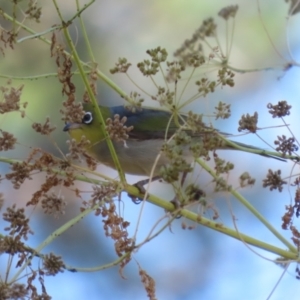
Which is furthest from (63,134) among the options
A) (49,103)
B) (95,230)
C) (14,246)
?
(14,246)

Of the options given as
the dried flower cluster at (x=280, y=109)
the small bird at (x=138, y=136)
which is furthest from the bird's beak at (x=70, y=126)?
the dried flower cluster at (x=280, y=109)

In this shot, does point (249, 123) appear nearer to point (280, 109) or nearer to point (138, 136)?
point (280, 109)

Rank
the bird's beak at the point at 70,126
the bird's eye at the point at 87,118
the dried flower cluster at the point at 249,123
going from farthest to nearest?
the bird's beak at the point at 70,126 < the bird's eye at the point at 87,118 < the dried flower cluster at the point at 249,123

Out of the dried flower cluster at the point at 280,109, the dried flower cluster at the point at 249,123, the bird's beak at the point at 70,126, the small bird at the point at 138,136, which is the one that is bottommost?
the dried flower cluster at the point at 249,123

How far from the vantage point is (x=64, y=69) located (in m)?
1.62

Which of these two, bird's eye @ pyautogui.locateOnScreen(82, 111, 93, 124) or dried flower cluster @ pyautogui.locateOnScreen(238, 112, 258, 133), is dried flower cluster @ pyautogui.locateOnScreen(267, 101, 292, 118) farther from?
bird's eye @ pyautogui.locateOnScreen(82, 111, 93, 124)

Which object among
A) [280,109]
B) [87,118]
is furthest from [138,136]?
[280,109]

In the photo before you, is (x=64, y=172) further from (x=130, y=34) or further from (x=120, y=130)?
(x=130, y=34)

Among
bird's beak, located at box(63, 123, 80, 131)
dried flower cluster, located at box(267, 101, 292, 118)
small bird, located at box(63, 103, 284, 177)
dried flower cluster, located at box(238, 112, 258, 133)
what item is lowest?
dried flower cluster, located at box(238, 112, 258, 133)

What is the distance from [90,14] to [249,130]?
3207mm

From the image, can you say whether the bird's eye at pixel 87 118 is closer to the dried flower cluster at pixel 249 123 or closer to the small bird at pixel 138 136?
the small bird at pixel 138 136

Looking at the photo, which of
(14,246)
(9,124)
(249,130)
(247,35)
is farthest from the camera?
(247,35)

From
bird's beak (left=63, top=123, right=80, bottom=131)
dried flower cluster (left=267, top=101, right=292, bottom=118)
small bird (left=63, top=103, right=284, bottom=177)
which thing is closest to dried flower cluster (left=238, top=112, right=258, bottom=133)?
dried flower cluster (left=267, top=101, right=292, bottom=118)

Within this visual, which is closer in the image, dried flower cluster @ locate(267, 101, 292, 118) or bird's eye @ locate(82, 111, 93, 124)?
A: dried flower cluster @ locate(267, 101, 292, 118)
